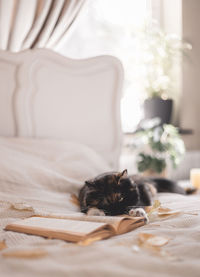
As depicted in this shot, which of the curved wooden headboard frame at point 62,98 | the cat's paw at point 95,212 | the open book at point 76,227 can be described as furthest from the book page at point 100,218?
the curved wooden headboard frame at point 62,98

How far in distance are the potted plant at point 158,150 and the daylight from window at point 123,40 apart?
1.84 ft

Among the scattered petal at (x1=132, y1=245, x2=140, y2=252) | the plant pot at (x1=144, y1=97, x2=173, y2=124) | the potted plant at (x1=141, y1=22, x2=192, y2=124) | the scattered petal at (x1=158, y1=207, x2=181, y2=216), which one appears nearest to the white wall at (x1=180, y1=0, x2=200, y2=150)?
the potted plant at (x1=141, y1=22, x2=192, y2=124)

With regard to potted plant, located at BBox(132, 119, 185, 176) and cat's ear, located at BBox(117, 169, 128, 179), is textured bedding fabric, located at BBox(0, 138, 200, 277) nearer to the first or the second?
cat's ear, located at BBox(117, 169, 128, 179)

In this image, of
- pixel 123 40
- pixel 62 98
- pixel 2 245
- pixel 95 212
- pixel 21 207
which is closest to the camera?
pixel 2 245

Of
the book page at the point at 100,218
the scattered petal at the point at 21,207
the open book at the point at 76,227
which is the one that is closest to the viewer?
the open book at the point at 76,227

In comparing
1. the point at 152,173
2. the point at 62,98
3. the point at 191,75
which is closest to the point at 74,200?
the point at 62,98

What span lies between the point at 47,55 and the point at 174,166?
128 cm

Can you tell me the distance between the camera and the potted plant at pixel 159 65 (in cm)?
332

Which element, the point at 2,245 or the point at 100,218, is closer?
the point at 2,245

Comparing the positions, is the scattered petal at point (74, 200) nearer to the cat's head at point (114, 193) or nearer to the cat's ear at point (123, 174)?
the cat's head at point (114, 193)

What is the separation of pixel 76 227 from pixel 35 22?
1821 mm

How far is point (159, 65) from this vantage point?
340cm

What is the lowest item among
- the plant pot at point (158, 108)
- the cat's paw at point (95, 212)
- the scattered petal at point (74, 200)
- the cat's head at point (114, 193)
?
the scattered petal at point (74, 200)

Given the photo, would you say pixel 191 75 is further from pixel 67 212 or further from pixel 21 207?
pixel 21 207
